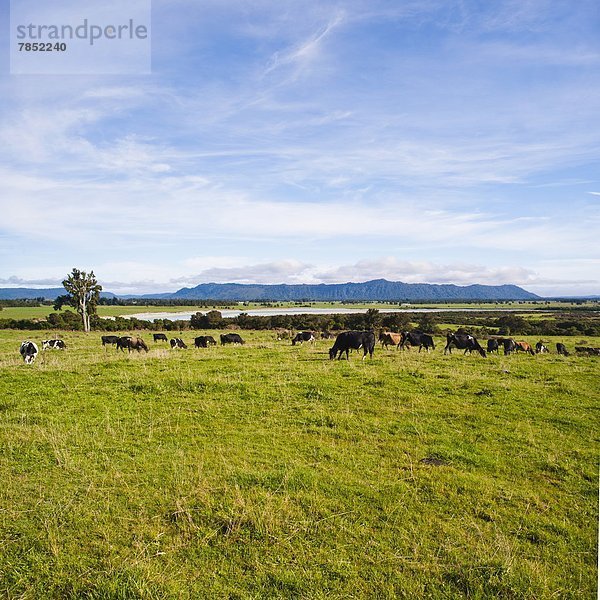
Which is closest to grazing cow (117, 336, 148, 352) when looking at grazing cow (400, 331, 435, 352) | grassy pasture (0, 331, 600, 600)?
grassy pasture (0, 331, 600, 600)

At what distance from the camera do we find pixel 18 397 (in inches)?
505

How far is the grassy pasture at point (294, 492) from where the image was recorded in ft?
16.9

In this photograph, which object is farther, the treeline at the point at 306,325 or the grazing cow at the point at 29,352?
the treeline at the point at 306,325

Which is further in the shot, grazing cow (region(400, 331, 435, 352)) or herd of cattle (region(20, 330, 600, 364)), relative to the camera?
grazing cow (region(400, 331, 435, 352))

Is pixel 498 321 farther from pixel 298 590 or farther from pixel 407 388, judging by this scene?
pixel 298 590

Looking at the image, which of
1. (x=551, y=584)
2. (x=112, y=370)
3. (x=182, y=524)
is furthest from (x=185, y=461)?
(x=112, y=370)

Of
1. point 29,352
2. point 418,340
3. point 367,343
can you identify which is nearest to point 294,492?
point 367,343

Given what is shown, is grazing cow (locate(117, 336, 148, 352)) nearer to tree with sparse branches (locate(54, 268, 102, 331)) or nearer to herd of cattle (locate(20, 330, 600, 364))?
herd of cattle (locate(20, 330, 600, 364))

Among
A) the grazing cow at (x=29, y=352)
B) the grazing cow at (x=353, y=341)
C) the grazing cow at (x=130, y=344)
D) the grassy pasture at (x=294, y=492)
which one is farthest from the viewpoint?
the grazing cow at (x=130, y=344)

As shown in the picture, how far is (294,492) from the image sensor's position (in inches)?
277

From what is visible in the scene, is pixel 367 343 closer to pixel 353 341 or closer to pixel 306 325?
pixel 353 341

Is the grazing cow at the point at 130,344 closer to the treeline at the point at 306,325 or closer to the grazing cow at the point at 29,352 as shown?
the grazing cow at the point at 29,352

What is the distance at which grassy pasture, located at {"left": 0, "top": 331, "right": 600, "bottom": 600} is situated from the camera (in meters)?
5.16

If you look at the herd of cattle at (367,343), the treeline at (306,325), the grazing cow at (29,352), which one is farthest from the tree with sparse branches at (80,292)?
the grazing cow at (29,352)
